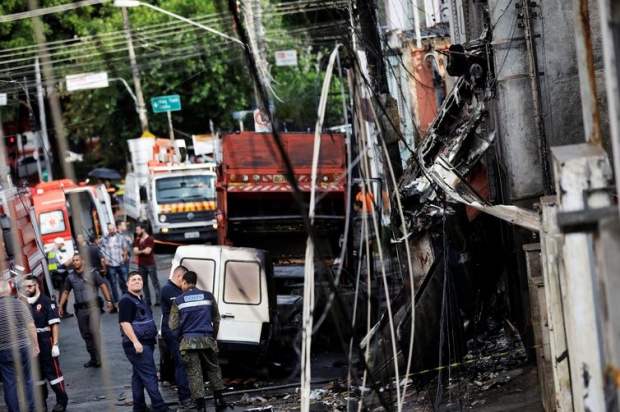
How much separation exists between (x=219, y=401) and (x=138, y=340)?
1221 millimetres

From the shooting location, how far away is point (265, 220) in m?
21.2

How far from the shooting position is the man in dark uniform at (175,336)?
13.2m

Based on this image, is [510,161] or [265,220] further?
[265,220]

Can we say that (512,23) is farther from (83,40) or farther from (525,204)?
(83,40)

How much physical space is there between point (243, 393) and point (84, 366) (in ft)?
12.0

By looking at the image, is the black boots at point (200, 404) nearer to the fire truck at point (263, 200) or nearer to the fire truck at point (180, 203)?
the fire truck at point (263, 200)

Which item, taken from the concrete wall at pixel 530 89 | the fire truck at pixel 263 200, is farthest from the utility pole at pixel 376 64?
the fire truck at pixel 263 200

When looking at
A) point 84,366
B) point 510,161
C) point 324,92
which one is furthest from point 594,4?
point 84,366

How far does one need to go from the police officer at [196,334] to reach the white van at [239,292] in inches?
76.2

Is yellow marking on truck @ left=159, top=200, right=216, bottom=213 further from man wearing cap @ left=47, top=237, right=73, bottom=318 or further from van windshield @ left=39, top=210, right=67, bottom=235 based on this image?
man wearing cap @ left=47, top=237, right=73, bottom=318

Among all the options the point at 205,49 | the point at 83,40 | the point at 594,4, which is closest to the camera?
the point at 594,4

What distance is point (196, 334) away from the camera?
12.6m

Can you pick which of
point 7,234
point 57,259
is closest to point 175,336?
point 7,234

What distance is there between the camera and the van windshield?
27047 mm
